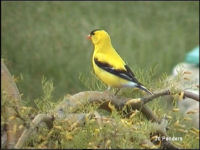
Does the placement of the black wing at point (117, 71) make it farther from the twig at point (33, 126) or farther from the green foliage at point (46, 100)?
the twig at point (33, 126)

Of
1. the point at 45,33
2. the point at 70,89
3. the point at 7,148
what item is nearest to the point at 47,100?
the point at 7,148

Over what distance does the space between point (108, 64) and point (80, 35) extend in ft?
17.8

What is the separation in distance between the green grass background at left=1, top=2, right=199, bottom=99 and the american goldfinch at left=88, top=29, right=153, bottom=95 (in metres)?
4.03

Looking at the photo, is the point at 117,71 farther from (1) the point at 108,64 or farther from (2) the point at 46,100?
(2) the point at 46,100

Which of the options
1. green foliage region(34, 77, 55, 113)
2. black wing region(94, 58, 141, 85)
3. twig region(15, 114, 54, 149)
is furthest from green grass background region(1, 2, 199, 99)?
twig region(15, 114, 54, 149)

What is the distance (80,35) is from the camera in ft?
27.5

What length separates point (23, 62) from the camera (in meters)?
7.56

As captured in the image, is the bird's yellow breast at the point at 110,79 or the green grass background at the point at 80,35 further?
the green grass background at the point at 80,35

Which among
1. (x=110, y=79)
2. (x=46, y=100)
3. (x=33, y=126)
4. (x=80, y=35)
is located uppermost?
(x=80, y=35)

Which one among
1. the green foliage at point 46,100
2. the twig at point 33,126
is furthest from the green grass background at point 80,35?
the twig at point 33,126

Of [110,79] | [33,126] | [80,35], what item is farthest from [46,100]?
[80,35]

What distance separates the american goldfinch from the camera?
284 centimetres

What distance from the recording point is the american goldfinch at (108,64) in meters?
2.84

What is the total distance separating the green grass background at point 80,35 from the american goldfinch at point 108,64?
13.2 feet
